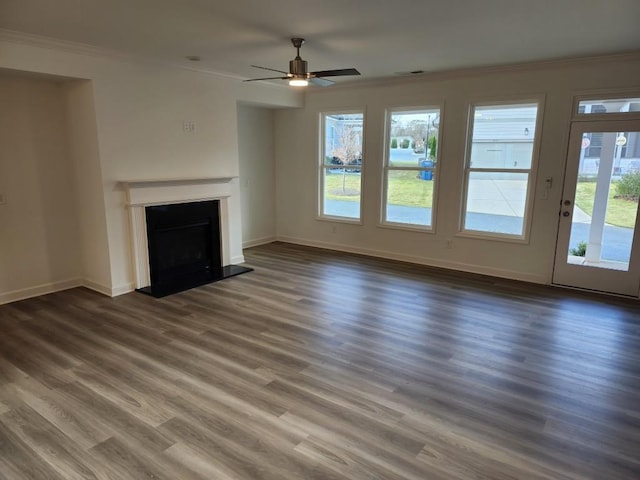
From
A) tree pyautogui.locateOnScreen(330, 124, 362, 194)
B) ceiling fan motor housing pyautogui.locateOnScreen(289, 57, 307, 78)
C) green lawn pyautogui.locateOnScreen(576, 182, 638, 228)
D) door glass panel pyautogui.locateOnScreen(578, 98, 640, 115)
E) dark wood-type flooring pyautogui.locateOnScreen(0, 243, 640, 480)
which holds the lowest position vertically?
dark wood-type flooring pyautogui.locateOnScreen(0, 243, 640, 480)

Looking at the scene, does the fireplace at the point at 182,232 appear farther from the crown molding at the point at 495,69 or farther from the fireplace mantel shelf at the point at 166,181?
the crown molding at the point at 495,69

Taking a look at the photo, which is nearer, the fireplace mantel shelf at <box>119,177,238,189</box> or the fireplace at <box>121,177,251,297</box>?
the fireplace mantel shelf at <box>119,177,238,189</box>

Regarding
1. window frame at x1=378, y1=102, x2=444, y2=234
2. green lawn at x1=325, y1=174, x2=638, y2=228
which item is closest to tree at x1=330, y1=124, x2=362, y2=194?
green lawn at x1=325, y1=174, x2=638, y2=228

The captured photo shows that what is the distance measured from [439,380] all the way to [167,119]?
4.15 metres

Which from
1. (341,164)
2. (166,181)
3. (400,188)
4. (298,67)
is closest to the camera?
(298,67)

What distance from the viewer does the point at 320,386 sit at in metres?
2.87

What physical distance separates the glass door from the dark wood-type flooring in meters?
0.41

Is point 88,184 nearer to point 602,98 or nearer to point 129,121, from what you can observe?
point 129,121

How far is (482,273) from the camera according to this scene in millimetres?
5629

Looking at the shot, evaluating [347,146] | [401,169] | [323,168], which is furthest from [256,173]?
[401,169]

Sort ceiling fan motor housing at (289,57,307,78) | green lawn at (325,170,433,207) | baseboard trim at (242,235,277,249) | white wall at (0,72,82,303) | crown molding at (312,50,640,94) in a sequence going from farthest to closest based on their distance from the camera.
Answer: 1. baseboard trim at (242,235,277,249)
2. green lawn at (325,170,433,207)
3. crown molding at (312,50,640,94)
4. white wall at (0,72,82,303)
5. ceiling fan motor housing at (289,57,307,78)

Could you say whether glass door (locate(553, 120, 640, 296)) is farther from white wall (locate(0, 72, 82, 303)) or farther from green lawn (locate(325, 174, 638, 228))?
white wall (locate(0, 72, 82, 303))

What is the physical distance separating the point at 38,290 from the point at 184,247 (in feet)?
5.46

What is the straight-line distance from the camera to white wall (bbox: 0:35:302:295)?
4082mm
